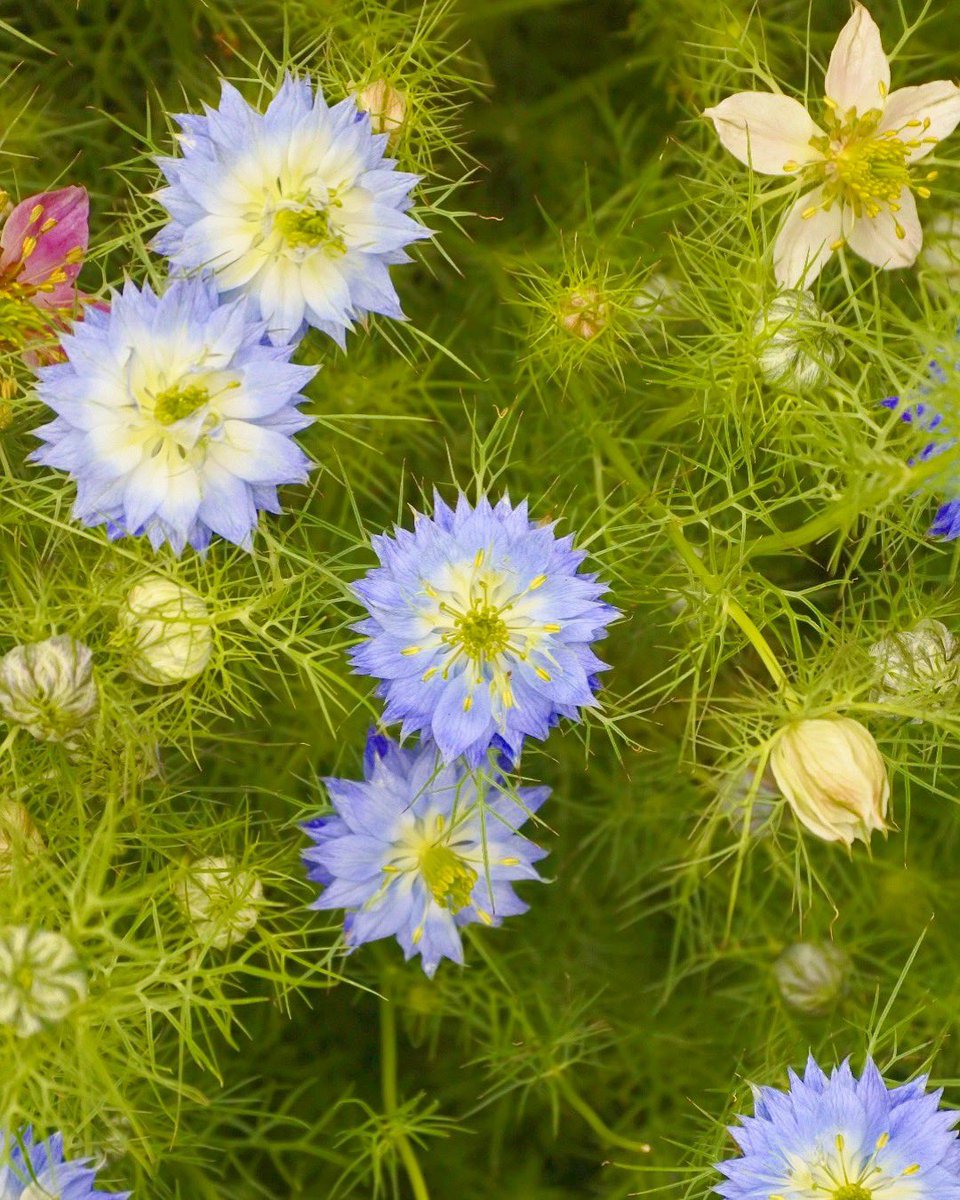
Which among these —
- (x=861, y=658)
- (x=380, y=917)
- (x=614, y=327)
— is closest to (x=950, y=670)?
(x=861, y=658)

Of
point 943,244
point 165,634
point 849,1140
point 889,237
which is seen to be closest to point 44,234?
point 165,634

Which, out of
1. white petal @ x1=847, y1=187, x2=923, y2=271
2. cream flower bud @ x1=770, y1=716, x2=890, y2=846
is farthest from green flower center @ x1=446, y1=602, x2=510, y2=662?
white petal @ x1=847, y1=187, x2=923, y2=271

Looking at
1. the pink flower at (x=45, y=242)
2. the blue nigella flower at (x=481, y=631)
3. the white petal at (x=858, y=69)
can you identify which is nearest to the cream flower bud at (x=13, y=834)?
the blue nigella flower at (x=481, y=631)

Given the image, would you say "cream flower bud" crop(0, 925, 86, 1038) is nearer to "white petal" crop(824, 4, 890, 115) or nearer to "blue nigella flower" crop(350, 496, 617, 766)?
"blue nigella flower" crop(350, 496, 617, 766)

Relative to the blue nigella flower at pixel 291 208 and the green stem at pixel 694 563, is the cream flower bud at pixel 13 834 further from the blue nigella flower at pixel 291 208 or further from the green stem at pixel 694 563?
the green stem at pixel 694 563

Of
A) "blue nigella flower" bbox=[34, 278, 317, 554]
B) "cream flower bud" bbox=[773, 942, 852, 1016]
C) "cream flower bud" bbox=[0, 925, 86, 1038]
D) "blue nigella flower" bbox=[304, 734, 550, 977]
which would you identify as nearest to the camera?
"cream flower bud" bbox=[0, 925, 86, 1038]
